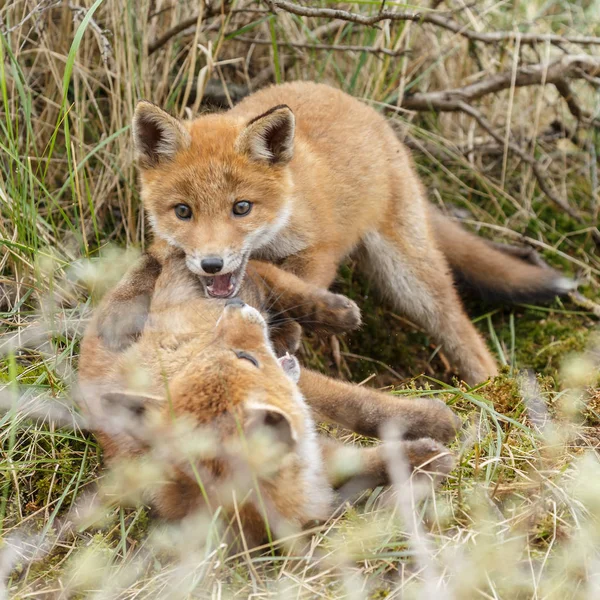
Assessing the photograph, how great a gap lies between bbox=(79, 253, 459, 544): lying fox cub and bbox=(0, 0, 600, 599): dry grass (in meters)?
0.13

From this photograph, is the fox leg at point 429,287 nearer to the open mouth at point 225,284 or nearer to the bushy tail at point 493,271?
the bushy tail at point 493,271

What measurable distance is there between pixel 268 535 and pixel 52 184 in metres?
2.79

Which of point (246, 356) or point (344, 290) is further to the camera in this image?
point (344, 290)

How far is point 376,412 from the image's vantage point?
110 inches

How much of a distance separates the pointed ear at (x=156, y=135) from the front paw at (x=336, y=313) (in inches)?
38.6

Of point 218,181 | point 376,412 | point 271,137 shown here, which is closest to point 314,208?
point 271,137

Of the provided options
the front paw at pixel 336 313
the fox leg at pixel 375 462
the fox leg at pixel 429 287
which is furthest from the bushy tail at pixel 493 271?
the fox leg at pixel 375 462

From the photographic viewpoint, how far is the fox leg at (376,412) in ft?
9.20

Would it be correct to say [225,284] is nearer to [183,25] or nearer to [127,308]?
[127,308]

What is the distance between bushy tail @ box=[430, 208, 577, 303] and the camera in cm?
418

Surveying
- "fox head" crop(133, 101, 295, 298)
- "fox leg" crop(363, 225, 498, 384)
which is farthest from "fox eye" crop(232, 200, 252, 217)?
"fox leg" crop(363, 225, 498, 384)

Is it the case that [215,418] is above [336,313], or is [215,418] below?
above

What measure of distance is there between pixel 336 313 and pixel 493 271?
154cm

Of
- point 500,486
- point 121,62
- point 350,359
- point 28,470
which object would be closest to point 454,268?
point 350,359
